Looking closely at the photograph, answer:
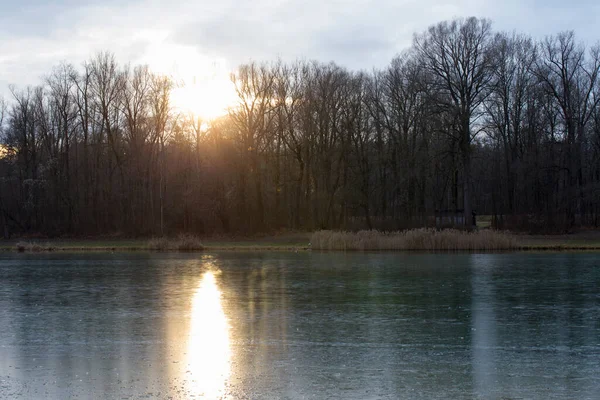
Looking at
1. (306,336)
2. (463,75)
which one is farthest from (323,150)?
(306,336)

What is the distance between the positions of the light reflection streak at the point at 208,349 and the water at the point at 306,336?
0.04 m

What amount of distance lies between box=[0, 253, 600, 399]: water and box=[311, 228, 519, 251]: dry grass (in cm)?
1290

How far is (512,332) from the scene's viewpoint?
504 inches

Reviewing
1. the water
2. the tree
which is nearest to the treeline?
the tree

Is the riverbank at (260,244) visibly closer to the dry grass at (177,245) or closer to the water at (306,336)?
the dry grass at (177,245)

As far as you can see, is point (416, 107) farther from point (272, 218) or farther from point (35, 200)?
point (35, 200)

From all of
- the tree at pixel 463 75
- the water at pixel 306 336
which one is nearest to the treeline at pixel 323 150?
the tree at pixel 463 75

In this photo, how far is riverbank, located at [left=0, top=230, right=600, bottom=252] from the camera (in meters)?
38.8

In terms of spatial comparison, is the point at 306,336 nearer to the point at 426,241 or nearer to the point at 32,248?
the point at 426,241

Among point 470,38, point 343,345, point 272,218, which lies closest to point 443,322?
point 343,345

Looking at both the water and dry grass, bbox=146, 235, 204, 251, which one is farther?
dry grass, bbox=146, 235, 204, 251

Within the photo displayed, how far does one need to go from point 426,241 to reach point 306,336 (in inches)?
1012

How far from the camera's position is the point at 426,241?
37500 millimetres

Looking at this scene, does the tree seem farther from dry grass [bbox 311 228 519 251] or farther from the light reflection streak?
the light reflection streak
